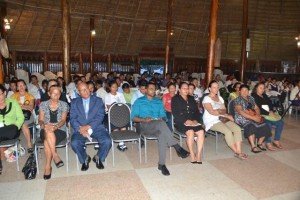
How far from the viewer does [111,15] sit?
39.8 feet

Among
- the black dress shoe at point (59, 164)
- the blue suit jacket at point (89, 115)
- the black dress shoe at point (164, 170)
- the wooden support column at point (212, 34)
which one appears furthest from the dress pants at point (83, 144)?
the wooden support column at point (212, 34)

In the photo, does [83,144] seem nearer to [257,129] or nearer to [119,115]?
[119,115]

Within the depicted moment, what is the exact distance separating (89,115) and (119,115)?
53 centimetres

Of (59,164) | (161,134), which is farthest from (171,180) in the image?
(59,164)

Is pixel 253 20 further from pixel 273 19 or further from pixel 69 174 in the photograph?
pixel 69 174

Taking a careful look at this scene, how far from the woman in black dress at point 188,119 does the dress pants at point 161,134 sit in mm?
344

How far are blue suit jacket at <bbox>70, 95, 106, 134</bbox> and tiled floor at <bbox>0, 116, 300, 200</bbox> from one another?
632 mm

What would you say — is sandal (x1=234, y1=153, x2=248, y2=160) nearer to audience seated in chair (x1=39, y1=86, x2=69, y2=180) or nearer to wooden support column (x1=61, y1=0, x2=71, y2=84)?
audience seated in chair (x1=39, y1=86, x2=69, y2=180)

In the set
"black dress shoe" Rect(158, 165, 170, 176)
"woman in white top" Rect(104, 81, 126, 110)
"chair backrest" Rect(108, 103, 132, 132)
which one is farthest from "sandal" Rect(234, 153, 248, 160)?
"woman in white top" Rect(104, 81, 126, 110)

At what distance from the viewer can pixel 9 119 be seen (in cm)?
380

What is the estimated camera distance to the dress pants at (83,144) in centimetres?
365

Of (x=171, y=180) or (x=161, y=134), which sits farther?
(x=161, y=134)

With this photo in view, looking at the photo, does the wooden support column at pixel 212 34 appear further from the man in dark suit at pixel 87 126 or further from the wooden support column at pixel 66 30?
the wooden support column at pixel 66 30

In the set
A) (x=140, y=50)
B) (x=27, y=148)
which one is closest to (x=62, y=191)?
(x=27, y=148)
